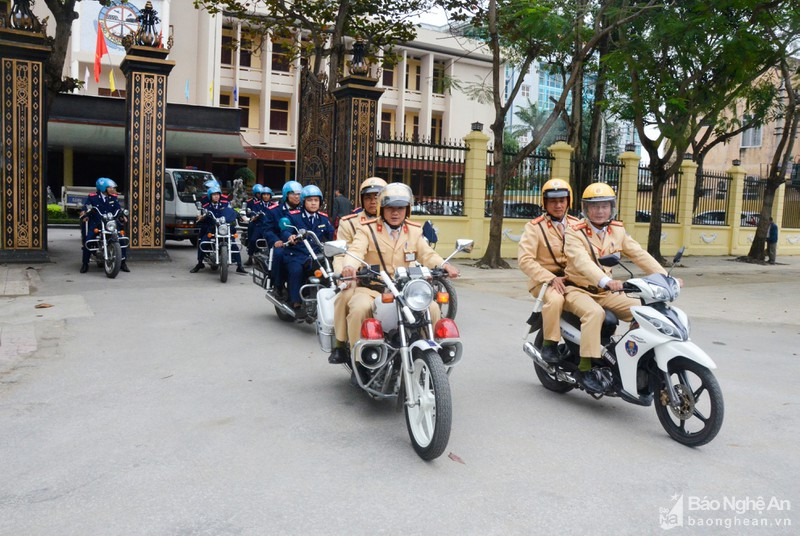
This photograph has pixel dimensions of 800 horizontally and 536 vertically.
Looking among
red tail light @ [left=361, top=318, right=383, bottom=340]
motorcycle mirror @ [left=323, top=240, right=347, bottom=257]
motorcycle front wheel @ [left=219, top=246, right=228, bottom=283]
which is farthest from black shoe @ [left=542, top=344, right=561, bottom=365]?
motorcycle front wheel @ [left=219, top=246, right=228, bottom=283]

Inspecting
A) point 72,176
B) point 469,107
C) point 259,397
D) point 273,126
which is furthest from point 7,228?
point 469,107

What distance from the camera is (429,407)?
13.9 ft

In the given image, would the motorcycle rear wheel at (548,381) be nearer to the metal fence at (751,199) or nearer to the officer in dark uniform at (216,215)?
the officer in dark uniform at (216,215)

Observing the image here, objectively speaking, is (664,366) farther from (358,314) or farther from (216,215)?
(216,215)

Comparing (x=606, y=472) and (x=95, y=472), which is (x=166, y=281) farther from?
(x=606, y=472)

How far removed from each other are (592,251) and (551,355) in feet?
2.71

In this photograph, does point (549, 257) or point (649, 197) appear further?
point (649, 197)

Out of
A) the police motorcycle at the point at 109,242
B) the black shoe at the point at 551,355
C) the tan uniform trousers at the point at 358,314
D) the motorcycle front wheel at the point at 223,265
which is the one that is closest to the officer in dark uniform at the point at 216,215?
the motorcycle front wheel at the point at 223,265

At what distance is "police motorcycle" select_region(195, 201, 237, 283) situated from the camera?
1220 cm

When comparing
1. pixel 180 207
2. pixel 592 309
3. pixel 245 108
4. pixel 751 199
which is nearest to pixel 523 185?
pixel 180 207

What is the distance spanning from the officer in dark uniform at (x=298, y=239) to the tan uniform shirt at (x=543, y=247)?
3.15 meters

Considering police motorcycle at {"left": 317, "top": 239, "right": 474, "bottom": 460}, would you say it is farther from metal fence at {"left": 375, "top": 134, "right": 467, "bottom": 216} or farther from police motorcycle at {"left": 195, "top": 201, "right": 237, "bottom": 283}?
metal fence at {"left": 375, "top": 134, "right": 467, "bottom": 216}

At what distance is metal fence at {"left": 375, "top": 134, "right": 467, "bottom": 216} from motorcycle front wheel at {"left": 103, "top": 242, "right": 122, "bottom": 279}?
633 cm

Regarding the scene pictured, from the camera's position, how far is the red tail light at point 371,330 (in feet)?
15.6
